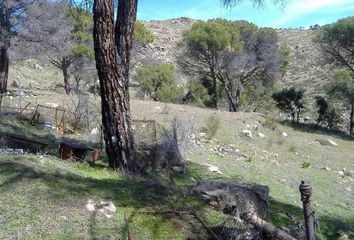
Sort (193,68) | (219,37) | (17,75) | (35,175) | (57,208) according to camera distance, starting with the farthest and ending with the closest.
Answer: (17,75)
(193,68)
(219,37)
(35,175)
(57,208)

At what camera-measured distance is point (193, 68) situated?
2995cm

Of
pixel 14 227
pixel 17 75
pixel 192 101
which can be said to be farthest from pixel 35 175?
pixel 17 75

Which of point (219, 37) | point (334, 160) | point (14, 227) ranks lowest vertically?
point (334, 160)

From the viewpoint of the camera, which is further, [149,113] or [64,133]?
[149,113]

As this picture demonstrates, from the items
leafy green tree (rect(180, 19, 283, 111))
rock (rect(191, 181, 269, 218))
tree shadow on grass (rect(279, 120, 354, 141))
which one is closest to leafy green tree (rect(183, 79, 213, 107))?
leafy green tree (rect(180, 19, 283, 111))

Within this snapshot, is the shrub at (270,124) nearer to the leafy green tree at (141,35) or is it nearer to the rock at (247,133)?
the rock at (247,133)

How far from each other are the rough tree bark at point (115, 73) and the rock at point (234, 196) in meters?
1.72

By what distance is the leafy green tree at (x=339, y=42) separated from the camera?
2684 centimetres

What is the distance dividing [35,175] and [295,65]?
1623 inches

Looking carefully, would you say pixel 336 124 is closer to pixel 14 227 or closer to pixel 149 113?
pixel 149 113

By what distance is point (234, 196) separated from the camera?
17.6 feet

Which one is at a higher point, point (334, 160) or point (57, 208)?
point (57, 208)

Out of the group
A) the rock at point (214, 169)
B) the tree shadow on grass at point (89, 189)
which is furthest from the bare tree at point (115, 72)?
the rock at point (214, 169)

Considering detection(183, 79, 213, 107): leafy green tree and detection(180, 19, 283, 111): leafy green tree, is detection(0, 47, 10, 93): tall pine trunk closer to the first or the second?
detection(180, 19, 283, 111): leafy green tree
